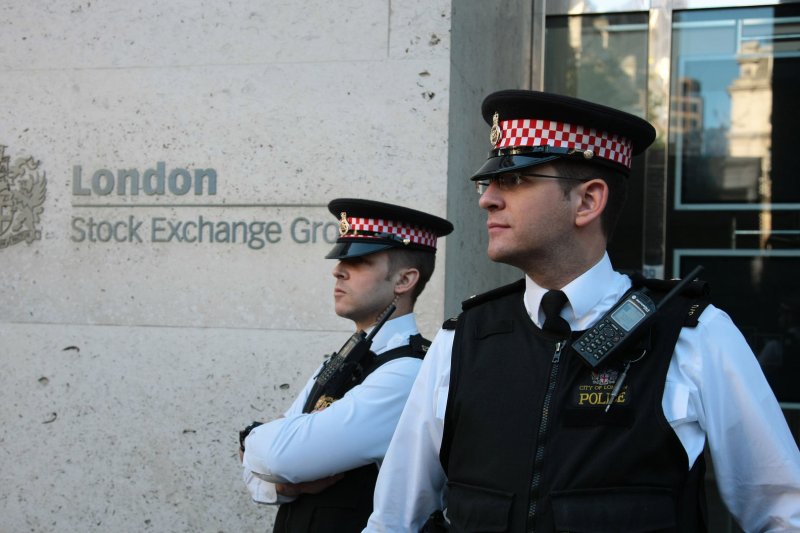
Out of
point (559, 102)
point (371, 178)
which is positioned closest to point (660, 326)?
point (559, 102)

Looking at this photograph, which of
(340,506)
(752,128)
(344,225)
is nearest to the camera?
(340,506)

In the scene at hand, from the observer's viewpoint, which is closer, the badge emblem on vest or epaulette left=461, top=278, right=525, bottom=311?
the badge emblem on vest

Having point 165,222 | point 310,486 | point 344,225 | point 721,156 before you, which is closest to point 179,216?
point 165,222

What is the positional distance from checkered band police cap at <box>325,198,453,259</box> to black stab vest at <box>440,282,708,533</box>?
1155 millimetres

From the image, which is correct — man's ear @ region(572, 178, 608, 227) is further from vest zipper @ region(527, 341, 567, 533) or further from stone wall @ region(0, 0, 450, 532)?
stone wall @ region(0, 0, 450, 532)

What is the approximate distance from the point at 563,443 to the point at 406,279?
1400 millimetres

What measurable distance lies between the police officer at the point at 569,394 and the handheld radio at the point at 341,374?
0.68 metres

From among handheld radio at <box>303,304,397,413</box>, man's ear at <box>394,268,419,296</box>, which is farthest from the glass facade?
handheld radio at <box>303,304,397,413</box>

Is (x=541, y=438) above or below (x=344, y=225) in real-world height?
below

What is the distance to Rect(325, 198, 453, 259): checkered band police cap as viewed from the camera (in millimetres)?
3355

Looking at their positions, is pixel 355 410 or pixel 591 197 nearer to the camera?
pixel 591 197

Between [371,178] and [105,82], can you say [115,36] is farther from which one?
[371,178]

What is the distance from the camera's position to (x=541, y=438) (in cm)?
205

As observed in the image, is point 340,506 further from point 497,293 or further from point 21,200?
point 21,200
